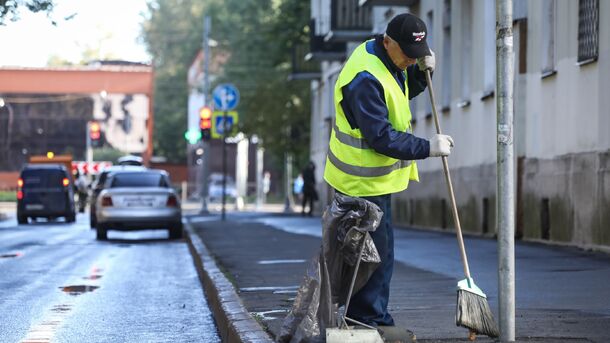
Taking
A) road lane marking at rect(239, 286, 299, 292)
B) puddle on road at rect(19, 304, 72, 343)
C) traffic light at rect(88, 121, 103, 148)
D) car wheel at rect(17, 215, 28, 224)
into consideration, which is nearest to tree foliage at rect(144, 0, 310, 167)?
traffic light at rect(88, 121, 103, 148)

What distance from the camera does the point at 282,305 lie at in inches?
408

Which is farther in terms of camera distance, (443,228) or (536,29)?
(443,228)

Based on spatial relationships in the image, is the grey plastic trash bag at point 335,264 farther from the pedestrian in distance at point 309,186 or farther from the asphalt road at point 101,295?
the pedestrian in distance at point 309,186

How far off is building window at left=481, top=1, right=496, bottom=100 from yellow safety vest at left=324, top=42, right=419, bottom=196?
15.9 meters

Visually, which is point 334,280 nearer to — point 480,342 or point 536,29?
point 480,342

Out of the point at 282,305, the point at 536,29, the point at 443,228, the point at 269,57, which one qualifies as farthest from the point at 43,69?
the point at 282,305

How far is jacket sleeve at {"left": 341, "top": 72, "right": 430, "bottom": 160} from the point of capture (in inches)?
273

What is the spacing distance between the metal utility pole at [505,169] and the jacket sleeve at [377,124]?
0.51 metres

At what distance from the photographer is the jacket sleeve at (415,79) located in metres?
7.62

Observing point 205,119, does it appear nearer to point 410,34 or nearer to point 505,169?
point 505,169

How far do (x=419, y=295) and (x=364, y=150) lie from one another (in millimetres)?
4002

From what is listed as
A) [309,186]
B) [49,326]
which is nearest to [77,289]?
[49,326]

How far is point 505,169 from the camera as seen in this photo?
23.9ft

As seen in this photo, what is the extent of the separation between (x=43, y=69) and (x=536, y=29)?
215 feet
